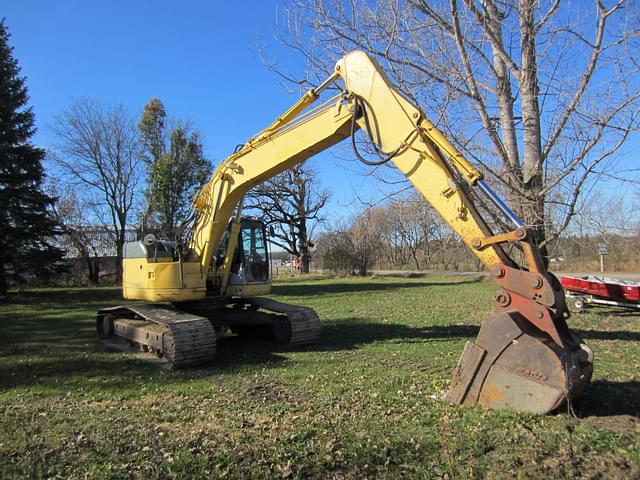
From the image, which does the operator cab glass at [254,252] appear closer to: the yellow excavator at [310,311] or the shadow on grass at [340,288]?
the yellow excavator at [310,311]

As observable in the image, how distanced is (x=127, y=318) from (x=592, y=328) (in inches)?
414

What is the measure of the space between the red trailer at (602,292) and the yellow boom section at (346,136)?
1022 cm

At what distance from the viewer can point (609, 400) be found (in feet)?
18.5

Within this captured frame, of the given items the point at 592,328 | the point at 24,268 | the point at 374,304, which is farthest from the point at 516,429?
the point at 24,268

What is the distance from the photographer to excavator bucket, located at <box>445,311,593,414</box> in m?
4.68

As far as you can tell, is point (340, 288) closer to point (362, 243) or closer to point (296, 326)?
point (362, 243)

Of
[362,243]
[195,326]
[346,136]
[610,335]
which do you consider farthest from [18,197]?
[362,243]

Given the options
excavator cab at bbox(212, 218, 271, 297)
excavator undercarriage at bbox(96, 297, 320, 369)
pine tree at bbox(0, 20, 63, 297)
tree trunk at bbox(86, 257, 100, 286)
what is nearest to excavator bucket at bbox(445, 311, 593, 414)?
excavator undercarriage at bbox(96, 297, 320, 369)

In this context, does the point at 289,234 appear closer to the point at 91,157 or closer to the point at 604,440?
the point at 91,157

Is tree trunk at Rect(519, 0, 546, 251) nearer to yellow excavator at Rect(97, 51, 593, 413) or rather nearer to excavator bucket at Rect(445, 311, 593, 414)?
yellow excavator at Rect(97, 51, 593, 413)

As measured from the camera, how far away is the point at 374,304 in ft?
58.4

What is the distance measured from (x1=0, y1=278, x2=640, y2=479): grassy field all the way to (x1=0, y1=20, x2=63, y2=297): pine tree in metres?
14.2

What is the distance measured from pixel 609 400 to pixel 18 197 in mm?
24549

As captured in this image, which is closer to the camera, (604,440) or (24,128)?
(604,440)
